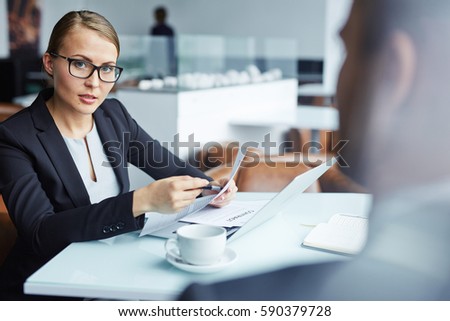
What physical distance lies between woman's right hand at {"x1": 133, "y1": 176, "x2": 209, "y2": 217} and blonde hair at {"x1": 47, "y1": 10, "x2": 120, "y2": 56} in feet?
1.37

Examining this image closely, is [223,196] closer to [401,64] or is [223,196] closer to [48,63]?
[48,63]

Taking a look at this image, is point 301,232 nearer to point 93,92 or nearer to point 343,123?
point 93,92

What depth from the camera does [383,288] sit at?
0.42 meters

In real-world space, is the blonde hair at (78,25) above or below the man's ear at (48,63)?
above

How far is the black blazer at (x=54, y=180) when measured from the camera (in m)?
1.01

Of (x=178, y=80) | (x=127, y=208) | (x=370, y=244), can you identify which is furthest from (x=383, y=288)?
(x=178, y=80)

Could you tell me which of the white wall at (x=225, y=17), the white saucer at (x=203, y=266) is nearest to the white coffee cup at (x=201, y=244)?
the white saucer at (x=203, y=266)

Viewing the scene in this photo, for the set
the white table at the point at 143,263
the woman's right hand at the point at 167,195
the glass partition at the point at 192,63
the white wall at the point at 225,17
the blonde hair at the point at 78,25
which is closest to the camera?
the white table at the point at 143,263

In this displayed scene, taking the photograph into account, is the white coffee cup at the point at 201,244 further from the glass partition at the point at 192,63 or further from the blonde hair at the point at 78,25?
the glass partition at the point at 192,63

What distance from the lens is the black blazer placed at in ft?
3.30

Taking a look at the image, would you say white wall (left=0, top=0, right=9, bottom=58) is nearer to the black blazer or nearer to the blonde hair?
the black blazer

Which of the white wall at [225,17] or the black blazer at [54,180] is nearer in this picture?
the black blazer at [54,180]

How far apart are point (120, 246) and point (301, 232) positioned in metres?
0.36

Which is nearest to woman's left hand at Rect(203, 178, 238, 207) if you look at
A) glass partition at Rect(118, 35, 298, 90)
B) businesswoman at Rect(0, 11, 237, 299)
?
businesswoman at Rect(0, 11, 237, 299)
